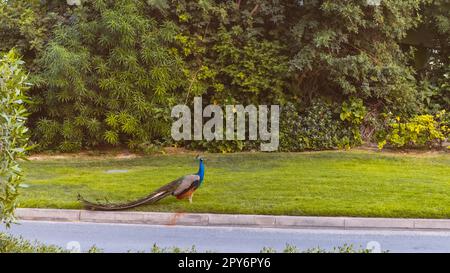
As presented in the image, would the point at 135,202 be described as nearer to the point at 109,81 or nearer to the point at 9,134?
the point at 9,134

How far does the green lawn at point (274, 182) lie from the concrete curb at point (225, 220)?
26 cm

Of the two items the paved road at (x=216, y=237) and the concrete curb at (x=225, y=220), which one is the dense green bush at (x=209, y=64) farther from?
the paved road at (x=216, y=237)

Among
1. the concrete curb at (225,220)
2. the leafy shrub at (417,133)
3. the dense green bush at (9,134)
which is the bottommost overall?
the concrete curb at (225,220)

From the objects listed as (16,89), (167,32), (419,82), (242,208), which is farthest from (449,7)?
(16,89)

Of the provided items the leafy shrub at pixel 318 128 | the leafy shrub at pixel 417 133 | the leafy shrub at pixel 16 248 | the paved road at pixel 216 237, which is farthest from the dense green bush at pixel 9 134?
the leafy shrub at pixel 417 133

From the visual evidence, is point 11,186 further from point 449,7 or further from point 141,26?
point 449,7

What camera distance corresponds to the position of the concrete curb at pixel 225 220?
9.06 meters

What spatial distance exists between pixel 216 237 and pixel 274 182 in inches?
155

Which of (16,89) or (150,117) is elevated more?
(16,89)

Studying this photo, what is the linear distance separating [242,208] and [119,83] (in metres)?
8.22

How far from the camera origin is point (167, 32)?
1741 centimetres

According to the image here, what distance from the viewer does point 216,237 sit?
27.4 ft

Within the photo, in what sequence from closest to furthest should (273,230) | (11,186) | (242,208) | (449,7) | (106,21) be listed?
(11,186)
(273,230)
(242,208)
(106,21)
(449,7)
